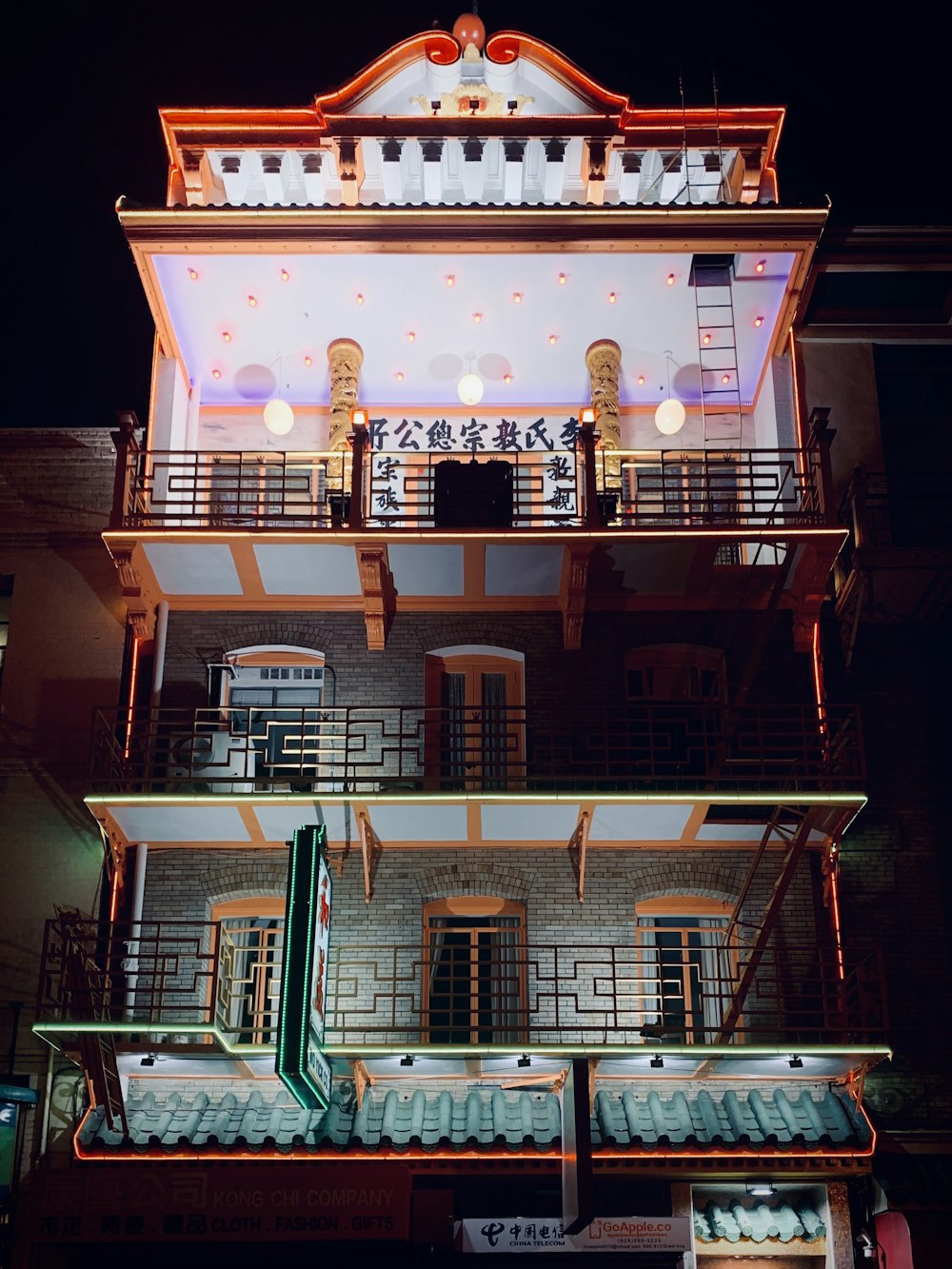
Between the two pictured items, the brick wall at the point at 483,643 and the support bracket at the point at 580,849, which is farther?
the brick wall at the point at 483,643

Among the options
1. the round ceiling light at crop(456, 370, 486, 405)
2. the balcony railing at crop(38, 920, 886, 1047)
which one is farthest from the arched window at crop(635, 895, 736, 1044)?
the round ceiling light at crop(456, 370, 486, 405)

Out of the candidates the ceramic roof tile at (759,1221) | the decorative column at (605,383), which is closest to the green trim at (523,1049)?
the ceramic roof tile at (759,1221)

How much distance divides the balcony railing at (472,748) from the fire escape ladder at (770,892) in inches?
19.2

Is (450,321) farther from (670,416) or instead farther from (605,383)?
(670,416)

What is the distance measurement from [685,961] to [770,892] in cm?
137

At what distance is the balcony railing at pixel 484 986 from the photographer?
56.2 feet

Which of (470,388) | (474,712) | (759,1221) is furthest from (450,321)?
(759,1221)

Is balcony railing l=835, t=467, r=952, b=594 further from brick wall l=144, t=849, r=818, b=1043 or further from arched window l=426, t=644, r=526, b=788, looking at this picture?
arched window l=426, t=644, r=526, b=788

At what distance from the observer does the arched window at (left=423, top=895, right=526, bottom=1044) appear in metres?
17.9

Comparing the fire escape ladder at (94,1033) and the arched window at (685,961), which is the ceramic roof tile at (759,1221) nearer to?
the arched window at (685,961)

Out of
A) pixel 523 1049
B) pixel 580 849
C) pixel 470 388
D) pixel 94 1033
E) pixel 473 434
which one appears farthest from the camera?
pixel 473 434

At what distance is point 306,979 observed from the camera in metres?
15.2

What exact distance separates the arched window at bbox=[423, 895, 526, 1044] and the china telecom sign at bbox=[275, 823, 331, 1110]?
2.23 metres

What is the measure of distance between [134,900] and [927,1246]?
988 cm
